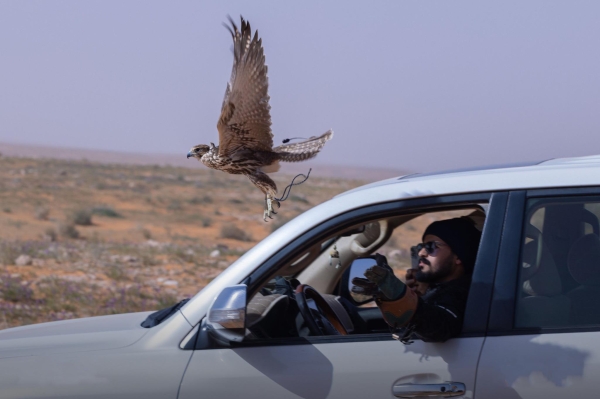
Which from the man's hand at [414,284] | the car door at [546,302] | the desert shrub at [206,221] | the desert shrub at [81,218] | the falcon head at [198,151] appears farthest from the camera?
the desert shrub at [206,221]

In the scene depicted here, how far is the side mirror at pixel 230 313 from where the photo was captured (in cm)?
246

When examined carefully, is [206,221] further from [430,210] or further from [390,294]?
[390,294]

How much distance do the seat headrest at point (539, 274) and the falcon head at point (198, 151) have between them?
155cm

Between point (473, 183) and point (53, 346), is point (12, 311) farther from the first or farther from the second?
point (473, 183)

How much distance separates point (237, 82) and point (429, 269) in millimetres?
1162

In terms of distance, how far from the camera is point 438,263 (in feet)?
9.82

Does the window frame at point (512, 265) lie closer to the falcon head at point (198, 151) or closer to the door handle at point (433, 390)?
the door handle at point (433, 390)

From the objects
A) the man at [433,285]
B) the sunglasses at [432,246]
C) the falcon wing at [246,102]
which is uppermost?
the falcon wing at [246,102]

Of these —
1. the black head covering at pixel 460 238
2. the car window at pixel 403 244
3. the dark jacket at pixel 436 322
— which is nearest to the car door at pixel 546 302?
the dark jacket at pixel 436 322

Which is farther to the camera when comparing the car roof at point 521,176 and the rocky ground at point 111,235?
the rocky ground at point 111,235

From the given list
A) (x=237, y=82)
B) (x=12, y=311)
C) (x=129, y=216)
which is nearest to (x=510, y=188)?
(x=237, y=82)

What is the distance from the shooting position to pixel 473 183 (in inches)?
102

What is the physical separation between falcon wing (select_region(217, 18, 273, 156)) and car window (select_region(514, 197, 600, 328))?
1328mm

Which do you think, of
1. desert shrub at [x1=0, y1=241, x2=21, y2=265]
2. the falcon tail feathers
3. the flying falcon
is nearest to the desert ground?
desert shrub at [x1=0, y1=241, x2=21, y2=265]
